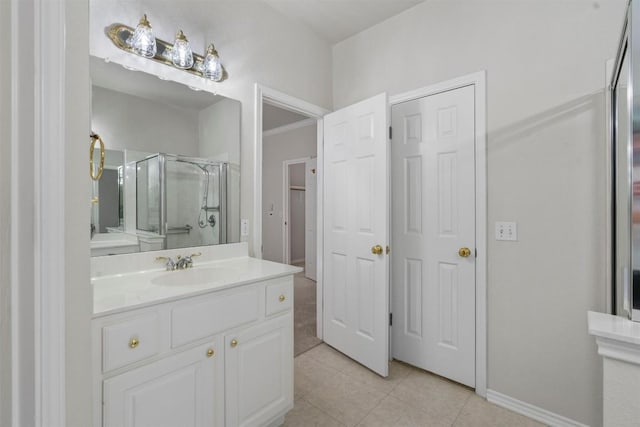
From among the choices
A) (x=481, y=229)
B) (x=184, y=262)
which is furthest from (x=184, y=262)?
(x=481, y=229)

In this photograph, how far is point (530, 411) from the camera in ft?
5.75

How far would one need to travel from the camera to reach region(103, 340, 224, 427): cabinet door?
3.41ft

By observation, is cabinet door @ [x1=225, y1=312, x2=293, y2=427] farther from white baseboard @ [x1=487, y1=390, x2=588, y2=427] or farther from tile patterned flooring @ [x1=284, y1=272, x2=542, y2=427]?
white baseboard @ [x1=487, y1=390, x2=588, y2=427]

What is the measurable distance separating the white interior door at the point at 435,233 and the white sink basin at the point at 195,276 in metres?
1.33

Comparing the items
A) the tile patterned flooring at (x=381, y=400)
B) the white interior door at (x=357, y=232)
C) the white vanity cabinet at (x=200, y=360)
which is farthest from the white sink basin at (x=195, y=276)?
the white interior door at (x=357, y=232)

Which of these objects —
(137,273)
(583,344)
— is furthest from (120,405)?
(583,344)

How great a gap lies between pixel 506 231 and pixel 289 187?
3985 mm

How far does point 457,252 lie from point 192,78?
2.02 meters

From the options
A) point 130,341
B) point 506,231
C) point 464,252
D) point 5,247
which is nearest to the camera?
point 5,247

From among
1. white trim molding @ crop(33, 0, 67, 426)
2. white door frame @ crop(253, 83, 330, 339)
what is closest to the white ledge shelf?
white trim molding @ crop(33, 0, 67, 426)

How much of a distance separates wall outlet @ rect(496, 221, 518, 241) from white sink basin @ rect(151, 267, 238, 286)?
1586 mm

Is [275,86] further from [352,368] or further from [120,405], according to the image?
[352,368]

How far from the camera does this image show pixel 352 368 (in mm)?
2260

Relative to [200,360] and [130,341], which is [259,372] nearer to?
[200,360]
